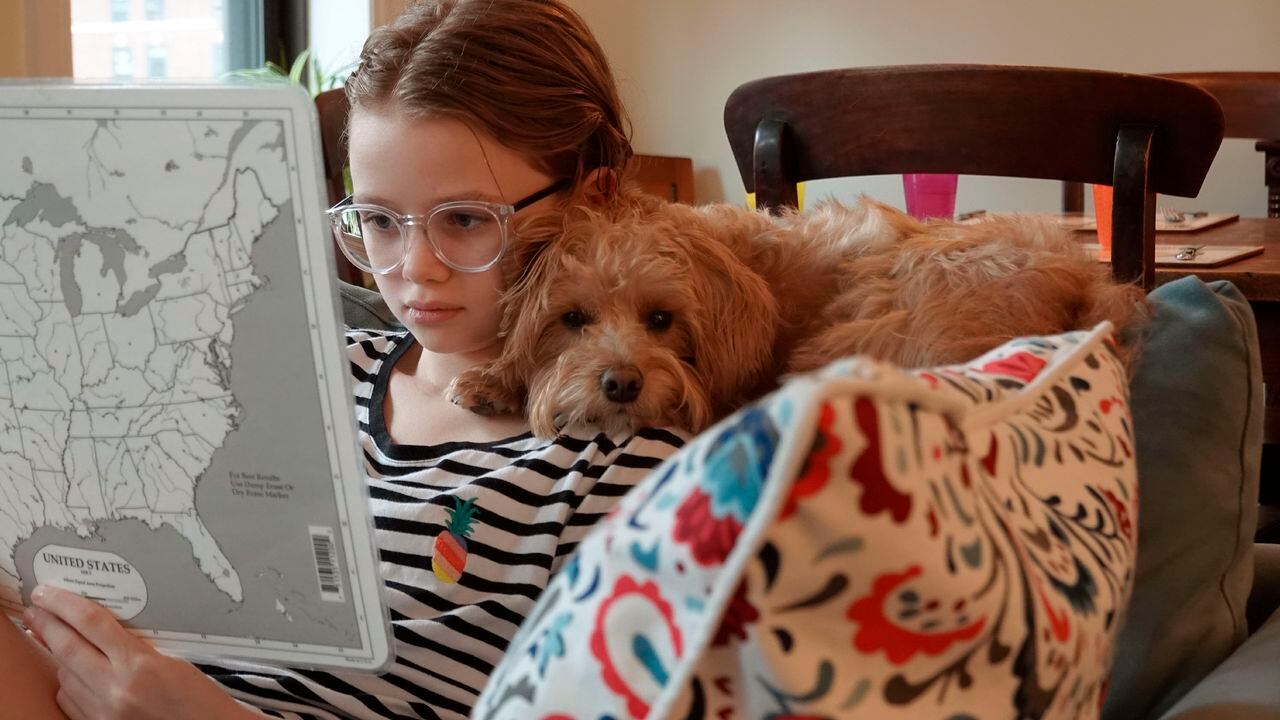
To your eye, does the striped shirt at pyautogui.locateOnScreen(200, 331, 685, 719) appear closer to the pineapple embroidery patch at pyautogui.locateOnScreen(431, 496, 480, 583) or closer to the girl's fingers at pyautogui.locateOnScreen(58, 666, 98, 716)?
the pineapple embroidery patch at pyautogui.locateOnScreen(431, 496, 480, 583)

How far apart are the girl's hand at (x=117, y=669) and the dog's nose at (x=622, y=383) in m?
0.37

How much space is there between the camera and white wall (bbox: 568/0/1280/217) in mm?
3842

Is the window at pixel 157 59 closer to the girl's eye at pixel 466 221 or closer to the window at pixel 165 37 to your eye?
the window at pixel 165 37

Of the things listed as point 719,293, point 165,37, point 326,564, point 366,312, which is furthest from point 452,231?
point 165,37

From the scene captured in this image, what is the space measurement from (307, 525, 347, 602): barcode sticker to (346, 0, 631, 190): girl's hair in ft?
1.47

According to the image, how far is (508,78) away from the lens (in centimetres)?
117

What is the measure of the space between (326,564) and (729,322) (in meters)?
0.38

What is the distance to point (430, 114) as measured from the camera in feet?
3.76

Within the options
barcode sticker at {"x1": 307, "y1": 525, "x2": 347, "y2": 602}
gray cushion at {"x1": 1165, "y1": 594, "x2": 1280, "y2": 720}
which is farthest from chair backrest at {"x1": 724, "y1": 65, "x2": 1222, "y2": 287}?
barcode sticker at {"x1": 307, "y1": 525, "x2": 347, "y2": 602}

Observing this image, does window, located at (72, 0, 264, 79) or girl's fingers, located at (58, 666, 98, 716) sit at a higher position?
window, located at (72, 0, 264, 79)

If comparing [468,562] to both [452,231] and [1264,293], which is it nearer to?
[452,231]

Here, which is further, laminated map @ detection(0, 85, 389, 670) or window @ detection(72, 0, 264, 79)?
window @ detection(72, 0, 264, 79)

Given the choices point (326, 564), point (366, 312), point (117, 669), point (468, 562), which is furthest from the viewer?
point (366, 312)

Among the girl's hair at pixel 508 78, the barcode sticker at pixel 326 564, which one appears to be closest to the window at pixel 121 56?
the girl's hair at pixel 508 78
